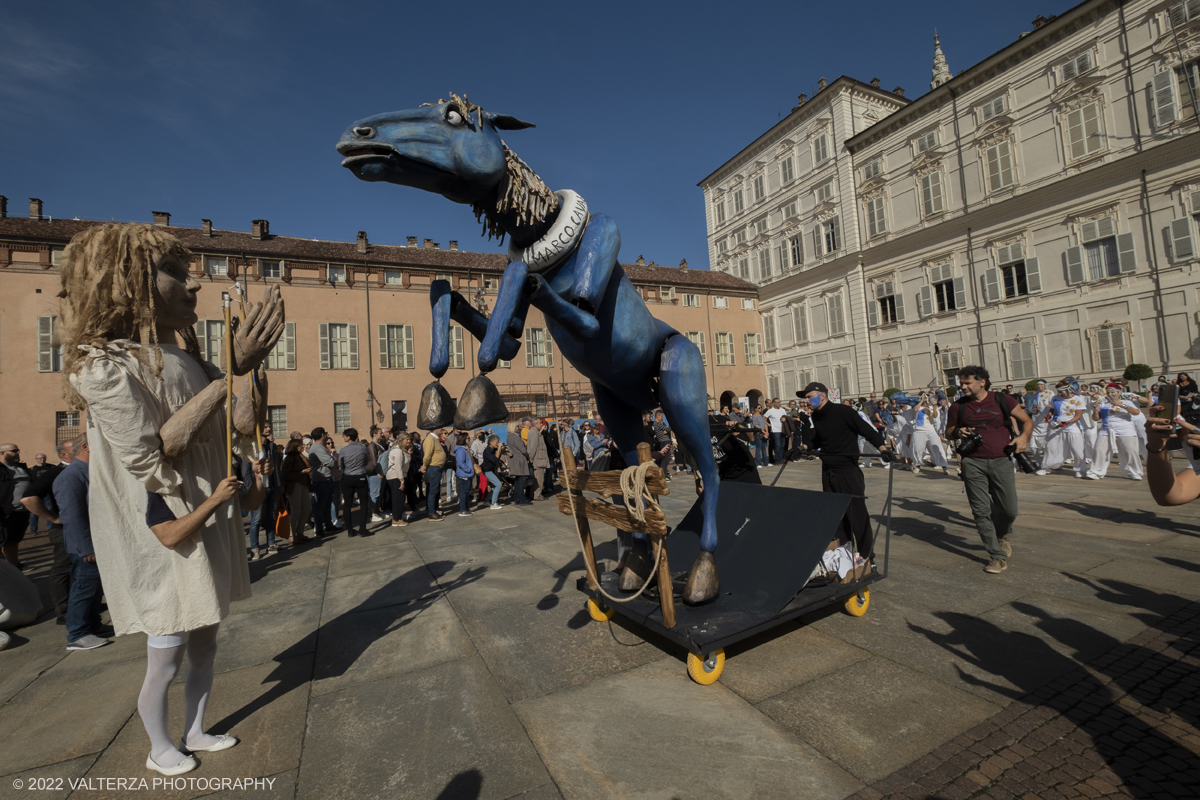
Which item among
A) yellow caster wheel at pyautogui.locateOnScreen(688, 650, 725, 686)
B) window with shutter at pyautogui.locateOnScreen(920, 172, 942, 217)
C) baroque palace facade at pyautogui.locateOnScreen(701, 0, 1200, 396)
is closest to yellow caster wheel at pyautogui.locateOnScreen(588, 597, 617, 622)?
yellow caster wheel at pyautogui.locateOnScreen(688, 650, 725, 686)

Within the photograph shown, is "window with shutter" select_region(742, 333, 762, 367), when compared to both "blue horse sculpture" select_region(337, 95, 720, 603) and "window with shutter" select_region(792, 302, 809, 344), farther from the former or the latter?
"blue horse sculpture" select_region(337, 95, 720, 603)

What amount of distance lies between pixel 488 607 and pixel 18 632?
3.93m

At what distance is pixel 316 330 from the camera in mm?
23516

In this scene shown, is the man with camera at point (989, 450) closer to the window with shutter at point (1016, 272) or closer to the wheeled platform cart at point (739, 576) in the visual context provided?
the wheeled platform cart at point (739, 576)

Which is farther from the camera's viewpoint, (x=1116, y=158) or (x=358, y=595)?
(x=1116, y=158)

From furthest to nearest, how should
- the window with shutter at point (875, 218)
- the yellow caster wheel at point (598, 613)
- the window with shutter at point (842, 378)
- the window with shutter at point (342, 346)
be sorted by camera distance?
the window with shutter at point (842, 378), the window with shutter at point (875, 218), the window with shutter at point (342, 346), the yellow caster wheel at point (598, 613)

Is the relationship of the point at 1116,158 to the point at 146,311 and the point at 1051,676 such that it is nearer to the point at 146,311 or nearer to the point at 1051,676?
the point at 1051,676

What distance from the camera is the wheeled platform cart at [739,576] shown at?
2.83 m

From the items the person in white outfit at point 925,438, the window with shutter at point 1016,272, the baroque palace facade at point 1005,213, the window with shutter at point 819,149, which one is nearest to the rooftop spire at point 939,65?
the baroque palace facade at point 1005,213

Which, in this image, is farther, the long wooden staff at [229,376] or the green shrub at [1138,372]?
the green shrub at [1138,372]

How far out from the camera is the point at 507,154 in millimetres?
2602

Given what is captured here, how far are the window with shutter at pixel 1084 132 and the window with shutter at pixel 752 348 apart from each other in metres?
16.5

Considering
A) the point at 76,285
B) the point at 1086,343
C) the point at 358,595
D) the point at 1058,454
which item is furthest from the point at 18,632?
the point at 1086,343

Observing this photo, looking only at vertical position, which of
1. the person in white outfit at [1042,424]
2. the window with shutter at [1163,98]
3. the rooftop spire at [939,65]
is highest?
the rooftop spire at [939,65]
